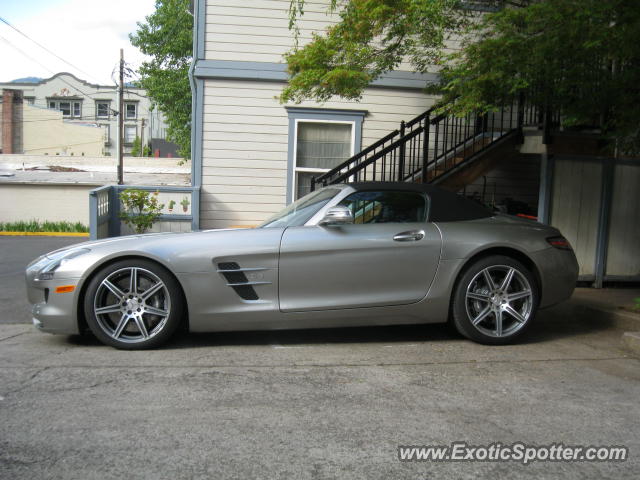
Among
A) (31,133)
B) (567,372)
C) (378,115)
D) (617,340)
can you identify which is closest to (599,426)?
(567,372)

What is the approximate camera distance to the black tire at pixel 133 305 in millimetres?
4762

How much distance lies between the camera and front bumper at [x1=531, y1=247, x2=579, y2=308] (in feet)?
17.2

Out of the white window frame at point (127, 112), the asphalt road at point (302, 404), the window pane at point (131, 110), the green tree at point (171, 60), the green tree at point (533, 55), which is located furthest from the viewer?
the window pane at point (131, 110)

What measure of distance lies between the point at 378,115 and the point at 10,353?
8.66 m

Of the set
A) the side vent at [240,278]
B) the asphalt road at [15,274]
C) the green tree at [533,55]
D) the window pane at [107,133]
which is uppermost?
the window pane at [107,133]

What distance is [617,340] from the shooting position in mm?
5594

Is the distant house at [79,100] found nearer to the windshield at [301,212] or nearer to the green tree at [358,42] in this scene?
the green tree at [358,42]

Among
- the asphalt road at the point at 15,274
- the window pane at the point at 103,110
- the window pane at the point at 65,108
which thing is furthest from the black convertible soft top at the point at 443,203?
the window pane at the point at 65,108

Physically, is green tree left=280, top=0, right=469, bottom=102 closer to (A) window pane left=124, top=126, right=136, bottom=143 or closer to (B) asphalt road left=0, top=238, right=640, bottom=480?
(B) asphalt road left=0, top=238, right=640, bottom=480

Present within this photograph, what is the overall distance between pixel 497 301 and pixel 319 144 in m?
7.34

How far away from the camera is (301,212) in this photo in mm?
5254

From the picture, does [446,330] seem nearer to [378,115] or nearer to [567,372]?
[567,372]

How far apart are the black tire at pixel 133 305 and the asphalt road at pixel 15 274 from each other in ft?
6.03

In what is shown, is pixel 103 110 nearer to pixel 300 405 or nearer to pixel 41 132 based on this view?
pixel 41 132
